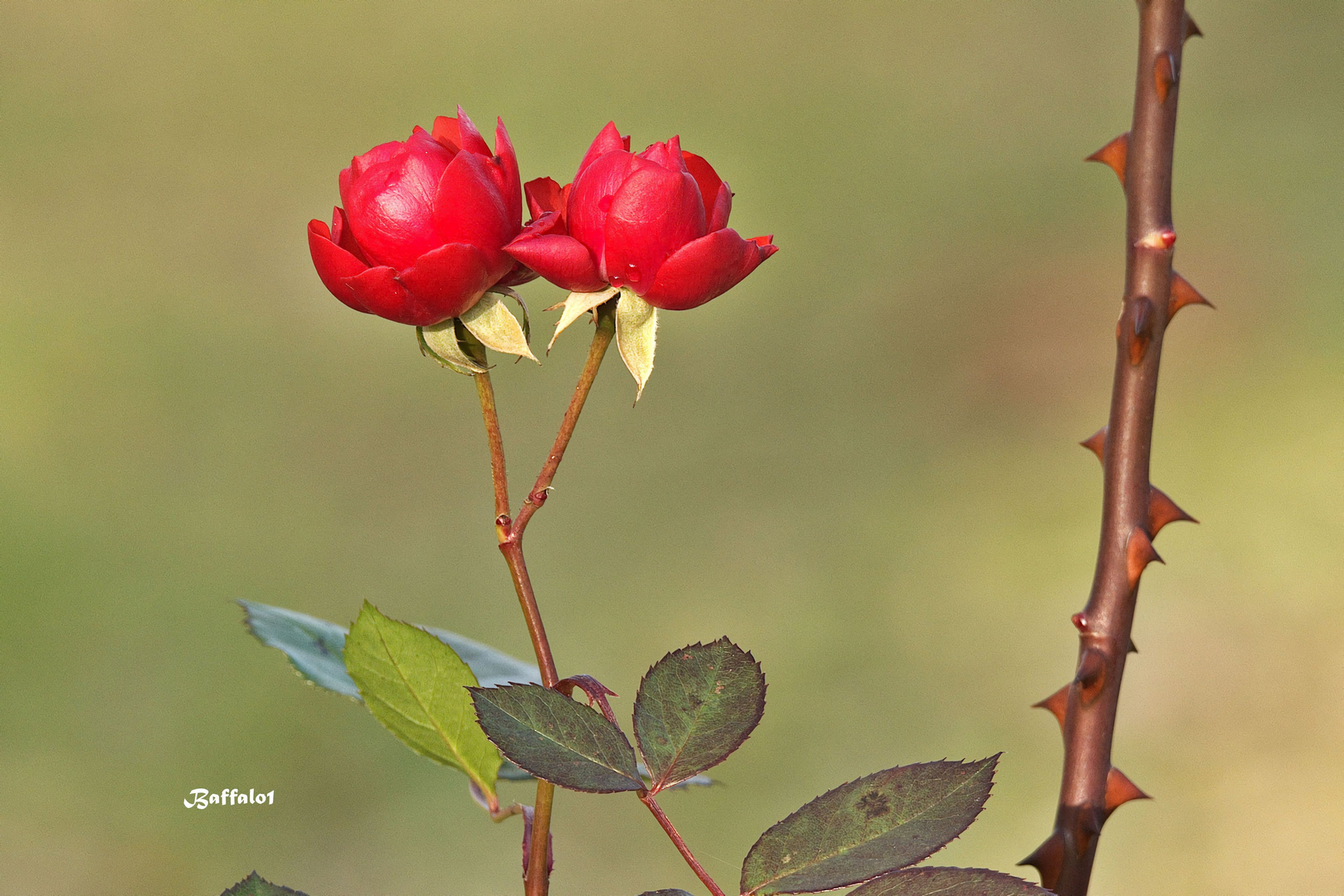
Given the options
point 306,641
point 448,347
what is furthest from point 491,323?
point 306,641

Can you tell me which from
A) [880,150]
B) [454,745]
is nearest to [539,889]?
[454,745]

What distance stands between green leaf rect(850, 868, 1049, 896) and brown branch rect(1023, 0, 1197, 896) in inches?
2.5

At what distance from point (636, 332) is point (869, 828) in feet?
0.33

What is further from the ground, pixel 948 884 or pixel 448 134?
pixel 448 134

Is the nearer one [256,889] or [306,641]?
[256,889]

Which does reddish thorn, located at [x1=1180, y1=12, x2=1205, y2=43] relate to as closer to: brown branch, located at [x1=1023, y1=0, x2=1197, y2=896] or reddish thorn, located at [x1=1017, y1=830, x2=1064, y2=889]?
brown branch, located at [x1=1023, y1=0, x2=1197, y2=896]

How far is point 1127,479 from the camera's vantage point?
23cm

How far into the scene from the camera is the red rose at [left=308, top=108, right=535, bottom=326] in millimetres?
210

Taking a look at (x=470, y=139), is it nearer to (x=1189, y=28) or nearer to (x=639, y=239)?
(x=639, y=239)

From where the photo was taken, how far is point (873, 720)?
977 mm

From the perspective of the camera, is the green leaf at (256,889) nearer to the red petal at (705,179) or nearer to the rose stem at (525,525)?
the rose stem at (525,525)

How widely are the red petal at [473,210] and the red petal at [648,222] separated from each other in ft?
0.07

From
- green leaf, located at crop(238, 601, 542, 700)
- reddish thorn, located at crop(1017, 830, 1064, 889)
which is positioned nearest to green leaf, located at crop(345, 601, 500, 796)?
green leaf, located at crop(238, 601, 542, 700)

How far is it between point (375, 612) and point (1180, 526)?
99 cm
